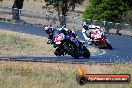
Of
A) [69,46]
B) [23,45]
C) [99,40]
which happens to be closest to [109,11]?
[99,40]

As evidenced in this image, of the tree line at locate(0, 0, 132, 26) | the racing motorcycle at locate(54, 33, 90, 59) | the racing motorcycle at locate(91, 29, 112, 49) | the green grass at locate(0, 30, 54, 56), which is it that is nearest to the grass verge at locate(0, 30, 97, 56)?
the green grass at locate(0, 30, 54, 56)

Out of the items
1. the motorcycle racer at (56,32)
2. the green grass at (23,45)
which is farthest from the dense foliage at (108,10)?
the motorcycle racer at (56,32)

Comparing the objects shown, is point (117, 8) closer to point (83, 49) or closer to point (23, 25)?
point (23, 25)

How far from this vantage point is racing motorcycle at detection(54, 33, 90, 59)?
2881cm

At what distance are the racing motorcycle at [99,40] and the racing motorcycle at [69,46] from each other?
707 cm

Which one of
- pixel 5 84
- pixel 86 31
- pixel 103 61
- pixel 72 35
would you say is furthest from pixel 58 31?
pixel 5 84

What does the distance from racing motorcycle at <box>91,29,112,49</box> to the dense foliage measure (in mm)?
19581

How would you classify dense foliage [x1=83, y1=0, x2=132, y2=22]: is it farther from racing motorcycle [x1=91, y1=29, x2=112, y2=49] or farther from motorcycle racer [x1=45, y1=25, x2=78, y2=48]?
motorcycle racer [x1=45, y1=25, x2=78, y2=48]

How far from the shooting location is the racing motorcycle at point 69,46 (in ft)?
94.5

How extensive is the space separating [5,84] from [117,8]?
4588cm

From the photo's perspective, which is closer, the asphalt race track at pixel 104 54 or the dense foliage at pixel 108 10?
the asphalt race track at pixel 104 54

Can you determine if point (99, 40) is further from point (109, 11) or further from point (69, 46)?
point (109, 11)

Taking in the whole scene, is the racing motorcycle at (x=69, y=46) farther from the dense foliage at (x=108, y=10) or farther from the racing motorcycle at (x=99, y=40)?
the dense foliage at (x=108, y=10)

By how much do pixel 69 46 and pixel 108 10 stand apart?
30.0m
